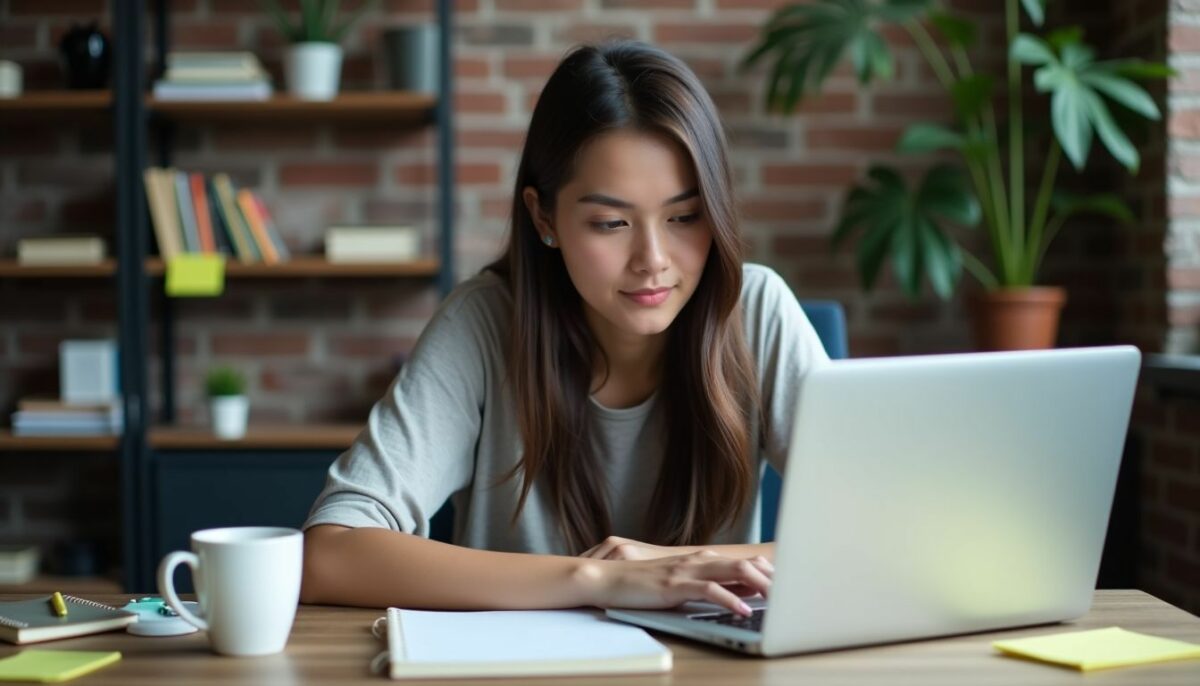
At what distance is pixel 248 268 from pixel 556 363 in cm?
145

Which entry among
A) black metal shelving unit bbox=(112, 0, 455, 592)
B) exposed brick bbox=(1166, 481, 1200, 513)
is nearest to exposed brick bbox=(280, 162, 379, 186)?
black metal shelving unit bbox=(112, 0, 455, 592)

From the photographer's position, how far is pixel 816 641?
905mm

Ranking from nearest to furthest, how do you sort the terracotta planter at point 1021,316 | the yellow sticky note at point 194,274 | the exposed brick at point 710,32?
the terracotta planter at point 1021,316 → the yellow sticky note at point 194,274 → the exposed brick at point 710,32

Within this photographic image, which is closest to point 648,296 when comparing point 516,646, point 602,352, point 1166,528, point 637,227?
point 637,227

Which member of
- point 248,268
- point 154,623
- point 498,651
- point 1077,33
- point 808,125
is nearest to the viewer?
point 498,651

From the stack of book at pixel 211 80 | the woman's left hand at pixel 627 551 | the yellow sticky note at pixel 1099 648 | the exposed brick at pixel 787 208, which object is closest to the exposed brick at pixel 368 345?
the stack of book at pixel 211 80

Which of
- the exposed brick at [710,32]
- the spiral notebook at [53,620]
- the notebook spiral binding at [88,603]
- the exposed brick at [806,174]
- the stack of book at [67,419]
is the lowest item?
the stack of book at [67,419]

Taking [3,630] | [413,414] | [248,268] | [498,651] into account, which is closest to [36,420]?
[248,268]

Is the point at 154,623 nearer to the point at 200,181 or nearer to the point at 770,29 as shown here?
the point at 200,181

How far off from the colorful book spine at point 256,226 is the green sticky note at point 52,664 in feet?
6.19

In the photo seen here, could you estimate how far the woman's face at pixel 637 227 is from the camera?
1.30 m

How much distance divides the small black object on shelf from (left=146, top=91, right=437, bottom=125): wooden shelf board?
0.53ft

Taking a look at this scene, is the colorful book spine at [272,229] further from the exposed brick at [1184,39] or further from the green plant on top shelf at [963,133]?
the exposed brick at [1184,39]

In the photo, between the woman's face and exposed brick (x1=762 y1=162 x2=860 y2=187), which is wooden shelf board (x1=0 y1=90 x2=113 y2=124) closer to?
exposed brick (x1=762 y1=162 x2=860 y2=187)
